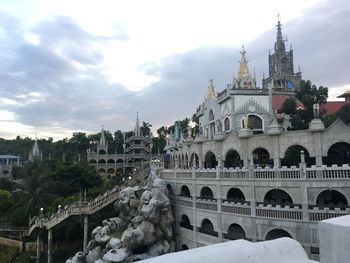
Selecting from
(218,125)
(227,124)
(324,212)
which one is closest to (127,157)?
(218,125)

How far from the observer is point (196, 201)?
29.9 metres

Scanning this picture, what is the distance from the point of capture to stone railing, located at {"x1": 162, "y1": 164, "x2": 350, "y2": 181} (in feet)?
68.4

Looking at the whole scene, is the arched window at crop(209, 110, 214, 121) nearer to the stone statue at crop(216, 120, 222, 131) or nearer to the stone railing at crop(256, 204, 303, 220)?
the stone statue at crop(216, 120, 222, 131)

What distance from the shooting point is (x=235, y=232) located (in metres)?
28.1

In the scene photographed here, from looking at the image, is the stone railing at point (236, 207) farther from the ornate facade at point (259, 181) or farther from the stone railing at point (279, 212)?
the stone railing at point (279, 212)

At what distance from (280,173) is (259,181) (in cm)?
174

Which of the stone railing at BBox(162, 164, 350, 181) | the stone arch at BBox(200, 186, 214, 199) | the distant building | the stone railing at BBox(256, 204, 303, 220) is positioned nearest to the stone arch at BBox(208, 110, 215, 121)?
the stone arch at BBox(200, 186, 214, 199)

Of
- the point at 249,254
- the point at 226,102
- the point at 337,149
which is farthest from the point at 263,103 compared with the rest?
the point at 249,254

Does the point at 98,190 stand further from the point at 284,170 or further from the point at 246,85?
the point at 284,170

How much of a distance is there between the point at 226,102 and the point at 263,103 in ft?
13.4

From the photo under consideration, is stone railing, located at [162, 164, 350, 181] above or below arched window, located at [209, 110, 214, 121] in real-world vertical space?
below

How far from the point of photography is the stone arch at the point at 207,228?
97.4 feet

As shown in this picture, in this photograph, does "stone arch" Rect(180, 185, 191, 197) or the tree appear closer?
"stone arch" Rect(180, 185, 191, 197)

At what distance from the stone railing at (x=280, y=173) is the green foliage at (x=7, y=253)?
2398 cm
